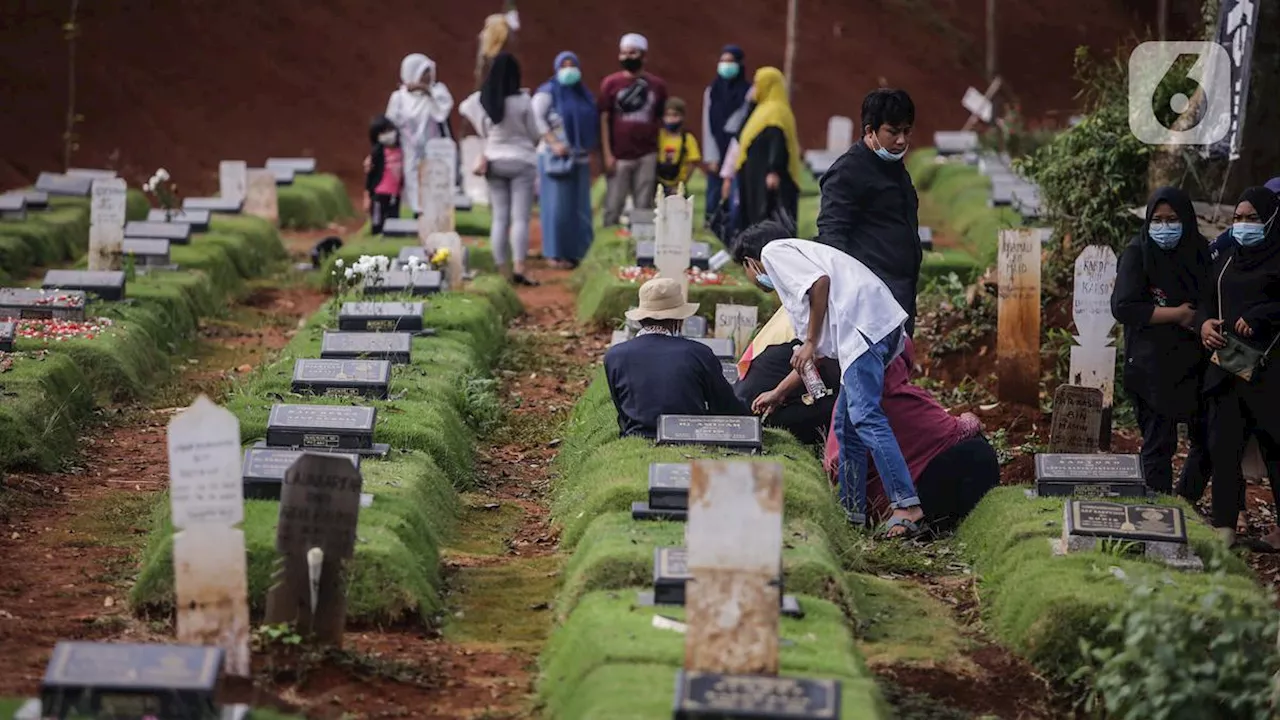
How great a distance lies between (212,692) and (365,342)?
18.2 ft

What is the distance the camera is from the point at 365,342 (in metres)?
11.0

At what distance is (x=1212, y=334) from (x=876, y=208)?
1.70 meters

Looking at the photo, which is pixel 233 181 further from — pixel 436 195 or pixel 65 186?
pixel 436 195

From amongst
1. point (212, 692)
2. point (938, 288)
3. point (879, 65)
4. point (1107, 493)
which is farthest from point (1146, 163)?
point (879, 65)

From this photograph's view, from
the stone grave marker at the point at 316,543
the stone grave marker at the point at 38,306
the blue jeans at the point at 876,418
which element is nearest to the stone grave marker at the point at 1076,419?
the blue jeans at the point at 876,418

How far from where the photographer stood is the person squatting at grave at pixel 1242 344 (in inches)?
354

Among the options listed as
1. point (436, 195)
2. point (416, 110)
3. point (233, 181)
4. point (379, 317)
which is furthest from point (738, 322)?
point (233, 181)

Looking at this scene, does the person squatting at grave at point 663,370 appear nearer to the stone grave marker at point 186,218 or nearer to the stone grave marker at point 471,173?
the stone grave marker at point 186,218

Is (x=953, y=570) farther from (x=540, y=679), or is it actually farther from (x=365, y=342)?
(x=365, y=342)

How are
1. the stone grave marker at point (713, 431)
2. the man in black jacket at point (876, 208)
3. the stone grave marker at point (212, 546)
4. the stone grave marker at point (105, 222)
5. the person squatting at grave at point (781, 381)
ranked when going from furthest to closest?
the stone grave marker at point (105, 222)
the person squatting at grave at point (781, 381)
the man in black jacket at point (876, 208)
the stone grave marker at point (713, 431)
the stone grave marker at point (212, 546)

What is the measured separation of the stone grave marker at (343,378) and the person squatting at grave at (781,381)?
185 cm

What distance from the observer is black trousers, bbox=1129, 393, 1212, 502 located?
9.34 metres

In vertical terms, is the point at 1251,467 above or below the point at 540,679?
above

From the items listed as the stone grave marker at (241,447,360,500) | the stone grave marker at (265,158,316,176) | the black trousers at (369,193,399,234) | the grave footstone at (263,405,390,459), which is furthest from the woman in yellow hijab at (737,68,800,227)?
the stone grave marker at (265,158,316,176)
